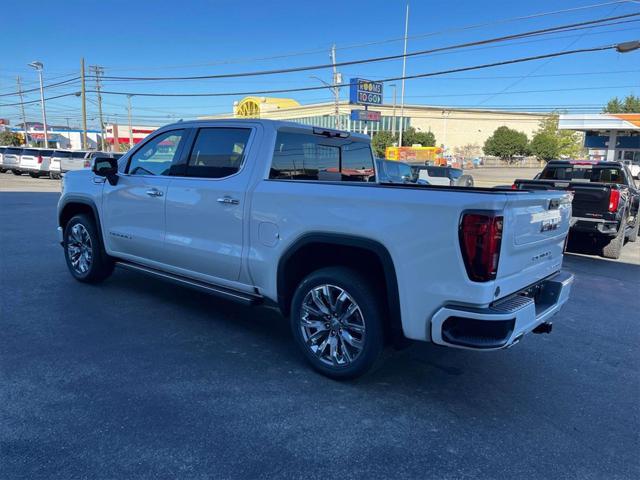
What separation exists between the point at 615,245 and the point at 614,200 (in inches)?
44.5

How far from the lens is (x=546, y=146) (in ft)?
250

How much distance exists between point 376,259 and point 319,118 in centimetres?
8560

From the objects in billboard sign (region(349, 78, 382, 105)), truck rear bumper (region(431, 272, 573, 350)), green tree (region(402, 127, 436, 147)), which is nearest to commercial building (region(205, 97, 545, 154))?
green tree (region(402, 127, 436, 147))

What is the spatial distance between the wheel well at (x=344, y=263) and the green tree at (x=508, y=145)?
3444 inches

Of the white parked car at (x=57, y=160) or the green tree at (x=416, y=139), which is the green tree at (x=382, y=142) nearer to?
the green tree at (x=416, y=139)

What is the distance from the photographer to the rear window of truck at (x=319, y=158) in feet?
14.0

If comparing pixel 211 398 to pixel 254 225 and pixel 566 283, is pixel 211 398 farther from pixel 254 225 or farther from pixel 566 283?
pixel 566 283

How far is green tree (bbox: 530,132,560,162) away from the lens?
7581cm

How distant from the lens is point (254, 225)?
3.97 meters

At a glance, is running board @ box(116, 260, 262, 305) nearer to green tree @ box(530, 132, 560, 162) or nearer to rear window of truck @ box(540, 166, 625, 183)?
rear window of truck @ box(540, 166, 625, 183)

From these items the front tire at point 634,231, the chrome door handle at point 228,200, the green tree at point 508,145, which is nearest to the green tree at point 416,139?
the green tree at point 508,145

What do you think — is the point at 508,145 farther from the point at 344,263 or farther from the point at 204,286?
the point at 344,263

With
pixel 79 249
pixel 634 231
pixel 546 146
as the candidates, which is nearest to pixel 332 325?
pixel 79 249

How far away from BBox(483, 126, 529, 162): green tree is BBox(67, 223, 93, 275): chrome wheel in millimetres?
86657
